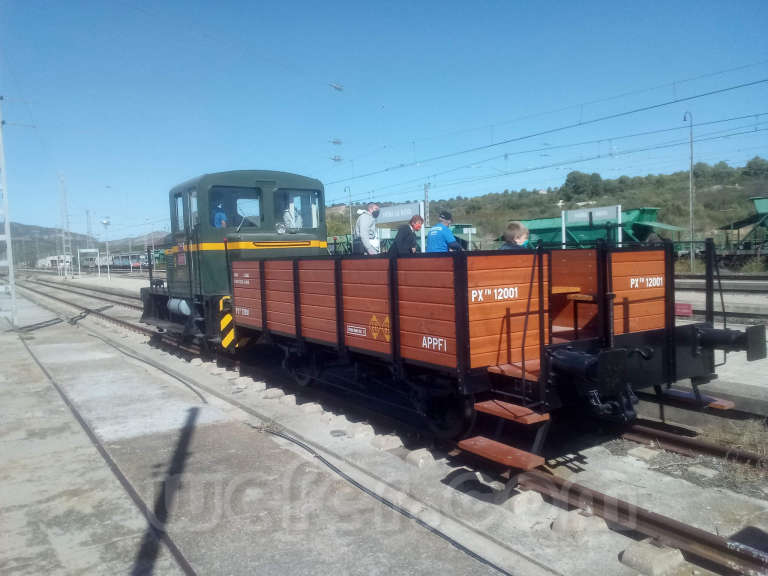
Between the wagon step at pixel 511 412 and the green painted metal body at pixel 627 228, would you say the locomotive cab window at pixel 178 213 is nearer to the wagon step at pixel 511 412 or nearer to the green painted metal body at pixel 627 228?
the wagon step at pixel 511 412

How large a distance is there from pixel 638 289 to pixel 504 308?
5.27ft

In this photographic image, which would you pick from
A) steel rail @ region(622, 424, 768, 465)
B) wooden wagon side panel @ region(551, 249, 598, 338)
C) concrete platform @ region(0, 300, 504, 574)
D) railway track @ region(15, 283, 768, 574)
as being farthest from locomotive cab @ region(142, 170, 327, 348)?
railway track @ region(15, 283, 768, 574)

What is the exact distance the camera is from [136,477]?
4996 mm

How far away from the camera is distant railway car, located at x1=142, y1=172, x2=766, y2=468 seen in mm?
4535

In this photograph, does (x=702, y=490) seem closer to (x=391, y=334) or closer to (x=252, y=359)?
(x=391, y=334)

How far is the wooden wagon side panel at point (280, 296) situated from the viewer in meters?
7.25

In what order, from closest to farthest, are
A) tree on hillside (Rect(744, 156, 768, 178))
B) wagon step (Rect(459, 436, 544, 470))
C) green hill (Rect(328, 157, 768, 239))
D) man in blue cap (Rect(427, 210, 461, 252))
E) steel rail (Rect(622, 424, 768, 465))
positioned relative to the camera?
wagon step (Rect(459, 436, 544, 470))
steel rail (Rect(622, 424, 768, 465))
man in blue cap (Rect(427, 210, 461, 252))
green hill (Rect(328, 157, 768, 239))
tree on hillside (Rect(744, 156, 768, 178))

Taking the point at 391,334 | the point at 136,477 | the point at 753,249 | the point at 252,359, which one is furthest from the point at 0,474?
the point at 753,249

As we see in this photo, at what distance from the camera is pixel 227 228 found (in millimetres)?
9617

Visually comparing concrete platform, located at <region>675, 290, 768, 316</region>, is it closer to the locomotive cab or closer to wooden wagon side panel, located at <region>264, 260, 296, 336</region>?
the locomotive cab

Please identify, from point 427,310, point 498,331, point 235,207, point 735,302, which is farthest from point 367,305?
point 735,302

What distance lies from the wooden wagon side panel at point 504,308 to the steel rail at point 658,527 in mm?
965

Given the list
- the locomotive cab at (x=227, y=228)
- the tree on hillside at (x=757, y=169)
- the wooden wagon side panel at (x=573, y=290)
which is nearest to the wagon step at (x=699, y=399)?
the wooden wagon side panel at (x=573, y=290)

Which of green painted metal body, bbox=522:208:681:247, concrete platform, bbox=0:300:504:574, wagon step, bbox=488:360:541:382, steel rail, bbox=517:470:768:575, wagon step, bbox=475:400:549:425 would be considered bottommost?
concrete platform, bbox=0:300:504:574
